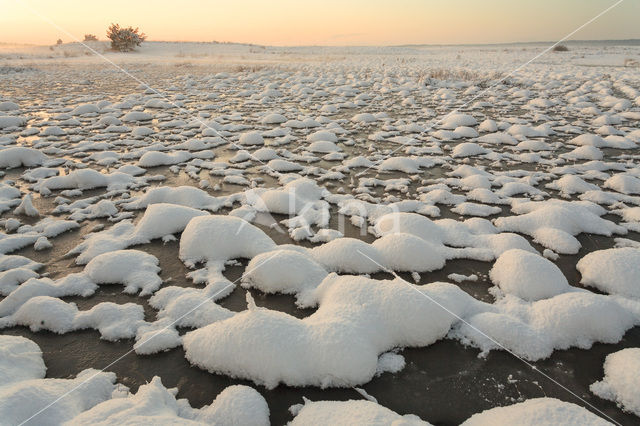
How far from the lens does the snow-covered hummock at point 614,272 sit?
295 cm

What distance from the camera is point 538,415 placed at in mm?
1826

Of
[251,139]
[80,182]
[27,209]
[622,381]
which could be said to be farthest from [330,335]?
[251,139]

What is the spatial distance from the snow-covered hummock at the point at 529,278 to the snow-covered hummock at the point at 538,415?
1121 millimetres

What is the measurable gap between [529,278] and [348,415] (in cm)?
200

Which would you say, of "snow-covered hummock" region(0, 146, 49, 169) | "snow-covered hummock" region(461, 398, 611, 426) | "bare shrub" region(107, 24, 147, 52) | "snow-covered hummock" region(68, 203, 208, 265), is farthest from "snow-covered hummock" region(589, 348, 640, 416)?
"bare shrub" region(107, 24, 147, 52)

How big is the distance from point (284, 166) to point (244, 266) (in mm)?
2766

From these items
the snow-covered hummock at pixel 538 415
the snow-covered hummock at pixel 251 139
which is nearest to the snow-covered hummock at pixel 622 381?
the snow-covered hummock at pixel 538 415

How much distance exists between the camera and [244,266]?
338cm

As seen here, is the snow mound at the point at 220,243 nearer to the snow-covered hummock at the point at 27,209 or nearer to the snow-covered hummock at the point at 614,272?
the snow-covered hummock at the point at 27,209

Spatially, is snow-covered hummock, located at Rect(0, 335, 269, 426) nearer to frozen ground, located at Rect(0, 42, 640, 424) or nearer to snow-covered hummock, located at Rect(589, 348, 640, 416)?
frozen ground, located at Rect(0, 42, 640, 424)

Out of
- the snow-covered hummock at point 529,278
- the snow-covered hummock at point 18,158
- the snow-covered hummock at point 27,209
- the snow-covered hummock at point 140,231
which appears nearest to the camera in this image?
the snow-covered hummock at point 529,278

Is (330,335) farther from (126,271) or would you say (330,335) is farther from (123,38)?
(123,38)

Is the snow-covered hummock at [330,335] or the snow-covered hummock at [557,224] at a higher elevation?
the snow-covered hummock at [557,224]

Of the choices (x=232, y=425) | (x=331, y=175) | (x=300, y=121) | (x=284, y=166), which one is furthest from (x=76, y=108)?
(x=232, y=425)
